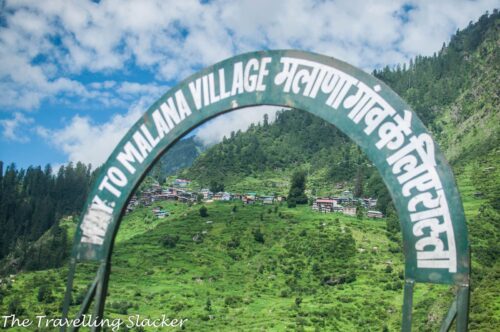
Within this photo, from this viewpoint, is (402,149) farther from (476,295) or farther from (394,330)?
(394,330)

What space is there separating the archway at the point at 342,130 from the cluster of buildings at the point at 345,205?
98.7m

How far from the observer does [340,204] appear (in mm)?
108938

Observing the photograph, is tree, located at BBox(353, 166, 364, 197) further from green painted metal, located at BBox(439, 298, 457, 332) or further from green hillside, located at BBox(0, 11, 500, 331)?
green painted metal, located at BBox(439, 298, 457, 332)

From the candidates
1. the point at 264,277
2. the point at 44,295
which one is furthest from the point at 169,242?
the point at 44,295

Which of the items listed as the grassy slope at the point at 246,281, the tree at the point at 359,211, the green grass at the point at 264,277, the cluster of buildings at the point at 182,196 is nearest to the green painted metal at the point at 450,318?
the green grass at the point at 264,277

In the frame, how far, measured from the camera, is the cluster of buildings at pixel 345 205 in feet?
334

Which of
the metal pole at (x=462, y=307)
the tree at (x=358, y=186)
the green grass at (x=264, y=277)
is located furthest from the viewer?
the tree at (x=358, y=186)

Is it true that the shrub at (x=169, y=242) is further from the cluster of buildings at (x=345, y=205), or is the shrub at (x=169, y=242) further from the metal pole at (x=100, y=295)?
the metal pole at (x=100, y=295)

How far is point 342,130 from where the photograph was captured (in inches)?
149

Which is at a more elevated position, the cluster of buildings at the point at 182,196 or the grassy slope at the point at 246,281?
the cluster of buildings at the point at 182,196

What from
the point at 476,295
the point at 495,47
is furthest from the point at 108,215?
the point at 495,47

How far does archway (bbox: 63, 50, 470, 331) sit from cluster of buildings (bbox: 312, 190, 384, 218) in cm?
9870

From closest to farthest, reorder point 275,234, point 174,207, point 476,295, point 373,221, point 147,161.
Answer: point 147,161 → point 476,295 → point 275,234 → point 373,221 → point 174,207

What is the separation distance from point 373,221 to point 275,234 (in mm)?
19073
